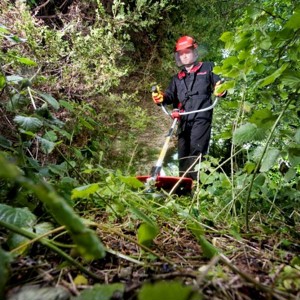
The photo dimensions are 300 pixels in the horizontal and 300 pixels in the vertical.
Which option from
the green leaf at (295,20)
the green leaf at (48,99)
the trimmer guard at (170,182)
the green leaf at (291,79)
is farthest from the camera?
the trimmer guard at (170,182)

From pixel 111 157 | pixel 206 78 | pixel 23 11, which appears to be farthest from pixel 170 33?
pixel 23 11

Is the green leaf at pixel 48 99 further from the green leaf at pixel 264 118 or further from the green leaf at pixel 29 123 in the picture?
the green leaf at pixel 264 118

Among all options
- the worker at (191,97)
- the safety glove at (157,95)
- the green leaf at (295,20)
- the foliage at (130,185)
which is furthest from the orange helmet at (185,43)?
the green leaf at (295,20)

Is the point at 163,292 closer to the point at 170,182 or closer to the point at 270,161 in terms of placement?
the point at 270,161

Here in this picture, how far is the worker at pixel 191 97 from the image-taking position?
399 cm

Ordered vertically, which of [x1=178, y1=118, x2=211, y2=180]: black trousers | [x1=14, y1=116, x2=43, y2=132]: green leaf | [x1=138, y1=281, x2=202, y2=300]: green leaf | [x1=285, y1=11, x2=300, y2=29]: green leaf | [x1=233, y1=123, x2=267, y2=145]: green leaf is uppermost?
[x1=285, y1=11, x2=300, y2=29]: green leaf

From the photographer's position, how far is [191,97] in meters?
4.16

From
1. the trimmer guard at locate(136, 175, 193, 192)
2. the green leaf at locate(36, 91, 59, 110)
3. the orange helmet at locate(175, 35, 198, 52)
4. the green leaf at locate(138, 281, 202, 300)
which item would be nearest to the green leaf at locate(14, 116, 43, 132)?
the green leaf at locate(36, 91, 59, 110)

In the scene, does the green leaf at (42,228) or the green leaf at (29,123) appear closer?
the green leaf at (42,228)

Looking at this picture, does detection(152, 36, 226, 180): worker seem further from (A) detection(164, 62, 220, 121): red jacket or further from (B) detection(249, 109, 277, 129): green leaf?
(B) detection(249, 109, 277, 129): green leaf

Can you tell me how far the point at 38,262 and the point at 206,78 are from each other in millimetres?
3780

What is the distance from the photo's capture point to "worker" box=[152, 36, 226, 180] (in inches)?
157

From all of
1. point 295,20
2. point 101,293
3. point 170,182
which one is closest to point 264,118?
point 295,20

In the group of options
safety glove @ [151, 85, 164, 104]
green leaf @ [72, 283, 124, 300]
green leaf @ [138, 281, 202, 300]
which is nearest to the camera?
green leaf @ [138, 281, 202, 300]
